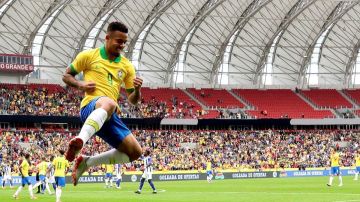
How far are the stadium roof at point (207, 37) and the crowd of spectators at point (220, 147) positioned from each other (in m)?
9.13

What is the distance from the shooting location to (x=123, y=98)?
81125mm

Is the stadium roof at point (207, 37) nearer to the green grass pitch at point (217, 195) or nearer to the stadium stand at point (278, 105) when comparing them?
the stadium stand at point (278, 105)

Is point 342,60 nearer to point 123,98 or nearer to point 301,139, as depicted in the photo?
point 301,139

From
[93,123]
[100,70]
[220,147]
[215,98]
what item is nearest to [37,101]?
[220,147]

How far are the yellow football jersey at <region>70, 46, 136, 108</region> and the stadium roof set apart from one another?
54158mm

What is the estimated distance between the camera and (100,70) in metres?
10.9

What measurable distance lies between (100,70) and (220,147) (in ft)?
216

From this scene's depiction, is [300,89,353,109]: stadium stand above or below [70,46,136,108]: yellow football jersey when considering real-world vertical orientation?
above

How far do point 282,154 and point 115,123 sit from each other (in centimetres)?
6699

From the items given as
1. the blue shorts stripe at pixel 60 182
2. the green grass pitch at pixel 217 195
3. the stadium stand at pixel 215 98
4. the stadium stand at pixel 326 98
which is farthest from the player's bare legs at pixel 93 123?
the stadium stand at pixel 326 98

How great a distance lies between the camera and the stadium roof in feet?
228

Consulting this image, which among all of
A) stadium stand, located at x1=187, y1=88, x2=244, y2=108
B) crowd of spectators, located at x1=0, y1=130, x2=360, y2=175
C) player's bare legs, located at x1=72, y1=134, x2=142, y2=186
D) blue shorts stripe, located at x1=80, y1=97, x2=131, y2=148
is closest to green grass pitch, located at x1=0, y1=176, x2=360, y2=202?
player's bare legs, located at x1=72, y1=134, x2=142, y2=186

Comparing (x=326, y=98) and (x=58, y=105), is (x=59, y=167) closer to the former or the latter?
(x=58, y=105)

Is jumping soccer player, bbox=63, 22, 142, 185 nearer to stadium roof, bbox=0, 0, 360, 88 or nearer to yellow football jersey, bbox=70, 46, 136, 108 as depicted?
yellow football jersey, bbox=70, 46, 136, 108
